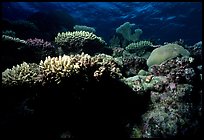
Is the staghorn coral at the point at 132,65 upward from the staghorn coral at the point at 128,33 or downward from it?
A: downward

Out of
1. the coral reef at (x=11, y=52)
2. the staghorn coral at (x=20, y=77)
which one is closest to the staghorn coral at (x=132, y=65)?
the coral reef at (x=11, y=52)

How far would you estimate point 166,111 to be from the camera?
4859mm

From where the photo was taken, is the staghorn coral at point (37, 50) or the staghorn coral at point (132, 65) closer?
the staghorn coral at point (37, 50)

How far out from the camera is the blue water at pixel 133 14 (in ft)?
93.0

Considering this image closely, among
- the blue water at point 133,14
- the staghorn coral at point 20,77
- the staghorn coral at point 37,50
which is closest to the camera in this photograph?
the staghorn coral at point 20,77

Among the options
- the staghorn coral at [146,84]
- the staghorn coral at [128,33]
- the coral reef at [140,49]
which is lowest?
the staghorn coral at [146,84]

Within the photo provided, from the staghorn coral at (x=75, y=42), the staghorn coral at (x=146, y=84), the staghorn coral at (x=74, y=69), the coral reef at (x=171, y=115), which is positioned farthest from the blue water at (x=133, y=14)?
the coral reef at (x=171, y=115)

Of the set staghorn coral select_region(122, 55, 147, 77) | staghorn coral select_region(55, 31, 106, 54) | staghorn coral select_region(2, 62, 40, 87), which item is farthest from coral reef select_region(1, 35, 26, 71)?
staghorn coral select_region(122, 55, 147, 77)

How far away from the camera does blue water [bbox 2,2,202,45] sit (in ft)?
93.0

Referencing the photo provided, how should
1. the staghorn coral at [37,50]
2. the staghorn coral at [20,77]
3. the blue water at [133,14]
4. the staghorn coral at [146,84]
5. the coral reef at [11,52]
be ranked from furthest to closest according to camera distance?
the blue water at [133,14] → the staghorn coral at [37,50] → the coral reef at [11,52] → the staghorn coral at [146,84] → the staghorn coral at [20,77]

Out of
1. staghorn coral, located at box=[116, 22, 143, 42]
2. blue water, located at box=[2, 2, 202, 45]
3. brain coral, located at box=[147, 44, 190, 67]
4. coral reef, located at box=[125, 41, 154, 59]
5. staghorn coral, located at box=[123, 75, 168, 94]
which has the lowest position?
staghorn coral, located at box=[123, 75, 168, 94]

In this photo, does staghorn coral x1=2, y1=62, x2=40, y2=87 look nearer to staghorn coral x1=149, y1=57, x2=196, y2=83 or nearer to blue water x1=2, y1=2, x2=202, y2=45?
staghorn coral x1=149, y1=57, x2=196, y2=83

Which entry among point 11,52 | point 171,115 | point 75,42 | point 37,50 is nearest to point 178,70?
point 171,115

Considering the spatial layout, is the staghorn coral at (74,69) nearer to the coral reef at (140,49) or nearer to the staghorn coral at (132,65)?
the staghorn coral at (132,65)
